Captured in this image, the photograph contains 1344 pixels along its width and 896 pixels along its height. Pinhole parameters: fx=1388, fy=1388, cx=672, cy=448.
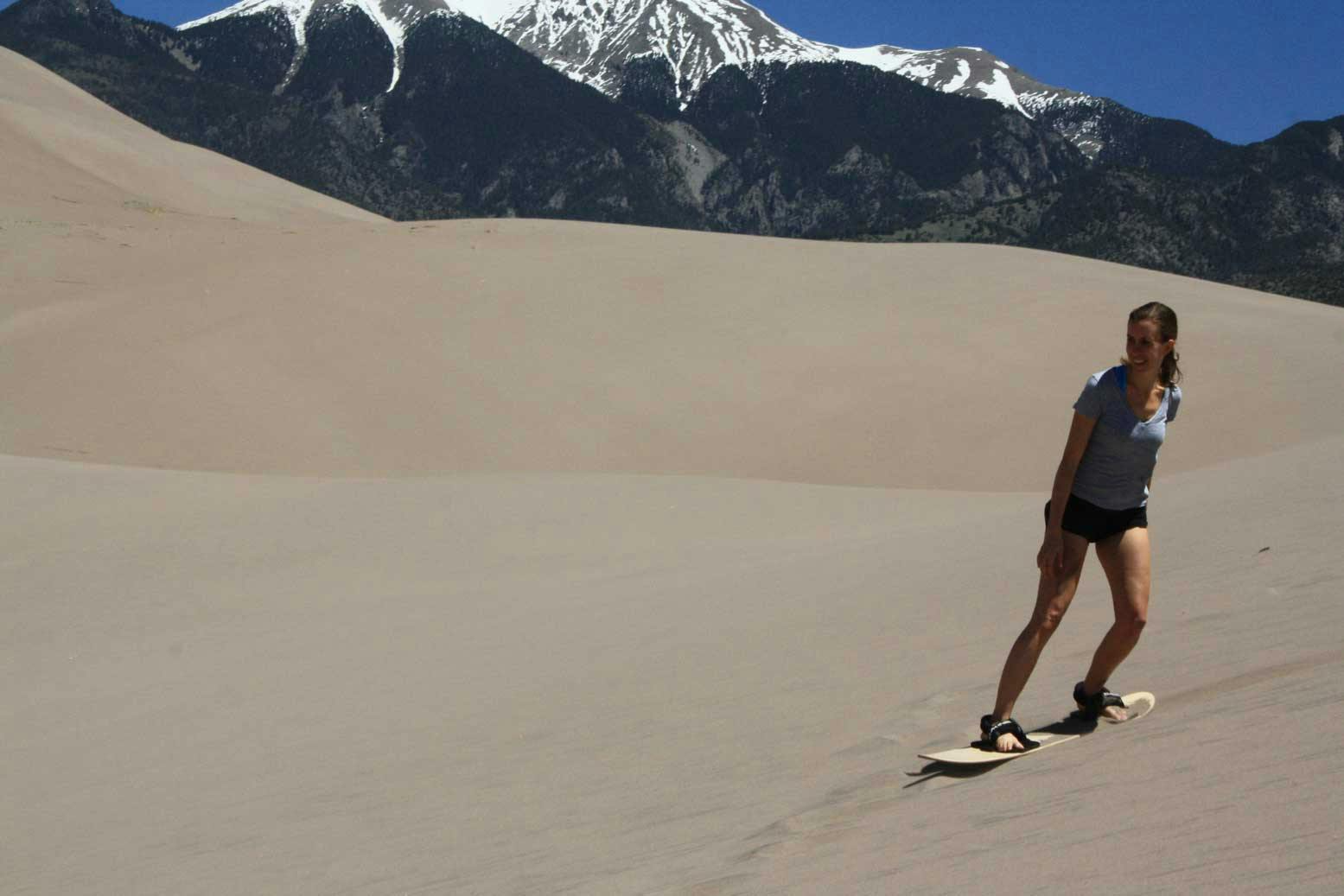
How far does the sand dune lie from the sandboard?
0.17ft

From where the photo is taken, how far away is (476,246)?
21.6 m

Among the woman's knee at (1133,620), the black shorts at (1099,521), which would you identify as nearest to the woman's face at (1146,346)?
the black shorts at (1099,521)

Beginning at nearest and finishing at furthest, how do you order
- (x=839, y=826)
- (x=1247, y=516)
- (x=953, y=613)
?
(x=839, y=826) < (x=953, y=613) < (x=1247, y=516)

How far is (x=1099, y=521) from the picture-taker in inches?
155

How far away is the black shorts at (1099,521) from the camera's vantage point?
3.93m

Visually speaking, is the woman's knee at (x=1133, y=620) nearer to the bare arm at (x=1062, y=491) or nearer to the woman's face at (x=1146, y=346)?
the bare arm at (x=1062, y=491)

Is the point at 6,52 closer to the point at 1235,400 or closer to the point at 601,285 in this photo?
the point at 601,285

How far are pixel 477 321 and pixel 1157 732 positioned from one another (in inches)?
587

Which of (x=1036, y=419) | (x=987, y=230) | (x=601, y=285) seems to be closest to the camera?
(x=1036, y=419)

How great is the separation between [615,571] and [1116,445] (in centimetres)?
541

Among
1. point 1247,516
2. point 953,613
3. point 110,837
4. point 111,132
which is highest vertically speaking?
point 111,132

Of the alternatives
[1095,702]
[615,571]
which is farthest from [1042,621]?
[615,571]

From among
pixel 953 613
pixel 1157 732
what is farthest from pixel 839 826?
pixel 953 613

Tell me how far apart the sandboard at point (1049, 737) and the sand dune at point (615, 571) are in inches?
2.1
